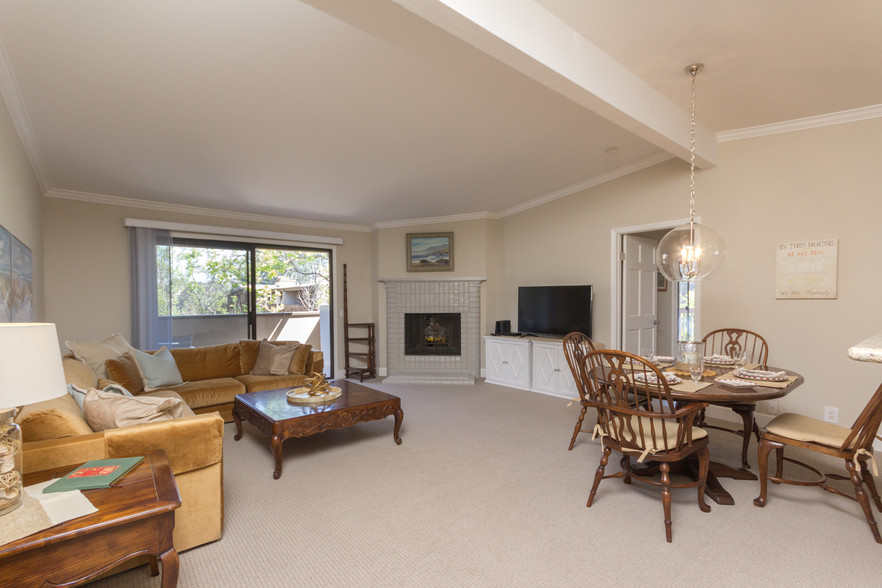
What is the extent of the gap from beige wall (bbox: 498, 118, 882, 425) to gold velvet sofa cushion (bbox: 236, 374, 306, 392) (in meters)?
4.07

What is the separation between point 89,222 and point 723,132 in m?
6.52

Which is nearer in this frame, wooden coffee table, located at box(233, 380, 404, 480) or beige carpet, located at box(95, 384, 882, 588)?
beige carpet, located at box(95, 384, 882, 588)

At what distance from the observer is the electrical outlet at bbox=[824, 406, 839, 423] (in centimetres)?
340

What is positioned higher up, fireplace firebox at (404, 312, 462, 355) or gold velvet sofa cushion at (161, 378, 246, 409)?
fireplace firebox at (404, 312, 462, 355)

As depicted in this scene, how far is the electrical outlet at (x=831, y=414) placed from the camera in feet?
11.1

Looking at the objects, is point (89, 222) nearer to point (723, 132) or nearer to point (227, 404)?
point (227, 404)

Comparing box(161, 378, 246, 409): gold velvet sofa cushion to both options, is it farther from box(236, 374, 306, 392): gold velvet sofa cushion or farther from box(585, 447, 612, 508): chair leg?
box(585, 447, 612, 508): chair leg

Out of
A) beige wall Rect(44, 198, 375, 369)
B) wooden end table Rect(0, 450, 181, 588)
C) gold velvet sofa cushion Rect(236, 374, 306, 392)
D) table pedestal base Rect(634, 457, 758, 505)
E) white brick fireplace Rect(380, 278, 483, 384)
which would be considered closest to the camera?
wooden end table Rect(0, 450, 181, 588)

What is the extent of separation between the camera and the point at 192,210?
5227mm

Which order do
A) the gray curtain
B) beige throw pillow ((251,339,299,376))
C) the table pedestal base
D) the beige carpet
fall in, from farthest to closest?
the gray curtain, beige throw pillow ((251,339,299,376)), the table pedestal base, the beige carpet

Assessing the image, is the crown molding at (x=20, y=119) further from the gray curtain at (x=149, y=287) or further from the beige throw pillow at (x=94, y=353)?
the beige throw pillow at (x=94, y=353)

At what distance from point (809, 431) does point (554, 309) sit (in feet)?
10.3

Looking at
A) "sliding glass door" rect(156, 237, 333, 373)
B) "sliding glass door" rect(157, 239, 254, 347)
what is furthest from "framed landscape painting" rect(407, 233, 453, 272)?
"sliding glass door" rect(157, 239, 254, 347)

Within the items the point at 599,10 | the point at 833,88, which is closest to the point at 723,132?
the point at 833,88
